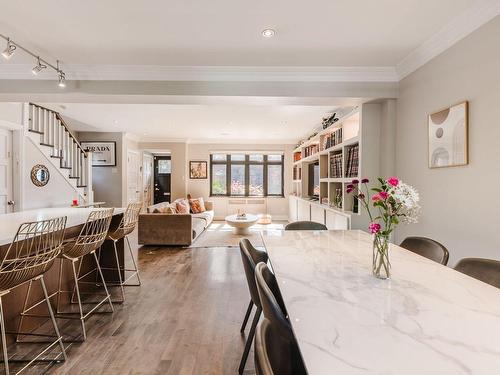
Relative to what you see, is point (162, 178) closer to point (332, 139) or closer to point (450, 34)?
point (332, 139)

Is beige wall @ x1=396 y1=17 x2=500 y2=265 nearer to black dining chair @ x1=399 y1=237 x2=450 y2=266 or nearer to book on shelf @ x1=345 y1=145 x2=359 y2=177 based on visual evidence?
black dining chair @ x1=399 y1=237 x2=450 y2=266

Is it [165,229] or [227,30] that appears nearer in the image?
[227,30]

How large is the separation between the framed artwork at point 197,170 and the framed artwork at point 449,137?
7.15 meters

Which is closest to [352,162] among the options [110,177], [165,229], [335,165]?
[335,165]

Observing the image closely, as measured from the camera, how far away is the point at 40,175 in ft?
17.7

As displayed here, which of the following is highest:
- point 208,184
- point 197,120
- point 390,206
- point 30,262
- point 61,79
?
point 197,120

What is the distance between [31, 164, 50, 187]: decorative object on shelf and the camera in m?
5.26

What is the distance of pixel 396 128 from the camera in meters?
3.37

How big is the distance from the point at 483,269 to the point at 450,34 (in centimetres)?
201

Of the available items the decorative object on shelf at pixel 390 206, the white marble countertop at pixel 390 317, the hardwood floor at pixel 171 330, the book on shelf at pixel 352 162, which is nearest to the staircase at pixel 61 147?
the hardwood floor at pixel 171 330

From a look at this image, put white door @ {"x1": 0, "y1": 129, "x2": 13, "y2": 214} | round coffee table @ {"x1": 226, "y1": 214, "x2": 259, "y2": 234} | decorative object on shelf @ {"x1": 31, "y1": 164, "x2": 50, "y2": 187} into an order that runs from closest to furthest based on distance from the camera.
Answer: white door @ {"x1": 0, "y1": 129, "x2": 13, "y2": 214} < decorative object on shelf @ {"x1": 31, "y1": 164, "x2": 50, "y2": 187} < round coffee table @ {"x1": 226, "y1": 214, "x2": 259, "y2": 234}

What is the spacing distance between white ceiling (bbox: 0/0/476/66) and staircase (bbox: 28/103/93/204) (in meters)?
2.50

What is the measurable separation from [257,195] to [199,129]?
3.12 meters

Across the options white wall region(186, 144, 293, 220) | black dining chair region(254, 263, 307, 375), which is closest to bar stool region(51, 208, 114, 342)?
black dining chair region(254, 263, 307, 375)
